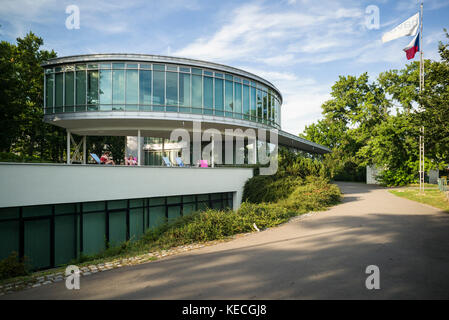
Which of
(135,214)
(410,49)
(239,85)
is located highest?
(410,49)

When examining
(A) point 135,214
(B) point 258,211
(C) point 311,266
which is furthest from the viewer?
(A) point 135,214

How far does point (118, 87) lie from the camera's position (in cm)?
1839

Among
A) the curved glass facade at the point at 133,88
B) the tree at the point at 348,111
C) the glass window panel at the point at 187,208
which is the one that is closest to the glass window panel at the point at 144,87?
the curved glass facade at the point at 133,88

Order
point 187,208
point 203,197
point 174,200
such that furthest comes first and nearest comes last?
point 203,197 → point 187,208 → point 174,200

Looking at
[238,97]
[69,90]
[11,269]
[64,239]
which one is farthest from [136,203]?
[238,97]

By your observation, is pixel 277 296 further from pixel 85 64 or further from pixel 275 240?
pixel 85 64

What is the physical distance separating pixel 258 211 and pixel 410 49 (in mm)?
17216

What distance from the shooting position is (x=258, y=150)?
24.2m

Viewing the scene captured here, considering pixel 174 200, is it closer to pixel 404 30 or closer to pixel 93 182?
pixel 93 182

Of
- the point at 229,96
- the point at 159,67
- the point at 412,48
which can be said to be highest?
the point at 412,48

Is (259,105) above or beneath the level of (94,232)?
above

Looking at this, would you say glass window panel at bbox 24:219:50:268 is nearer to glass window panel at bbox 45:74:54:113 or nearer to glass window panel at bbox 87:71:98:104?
glass window panel at bbox 87:71:98:104

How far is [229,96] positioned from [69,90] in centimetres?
1155
